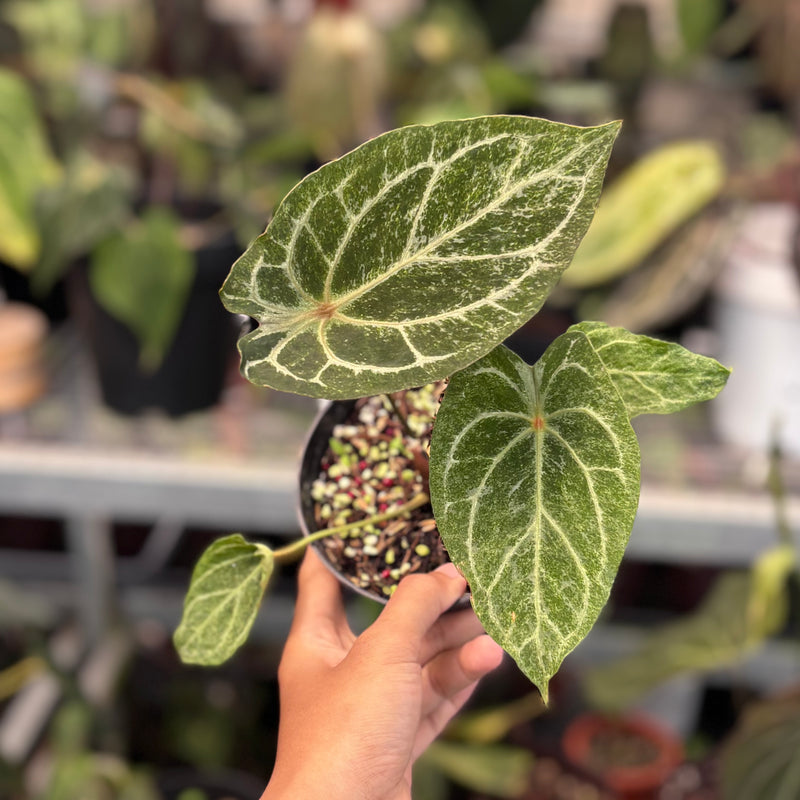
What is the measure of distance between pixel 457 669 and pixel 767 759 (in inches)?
16.6

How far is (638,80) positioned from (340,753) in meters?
1.01

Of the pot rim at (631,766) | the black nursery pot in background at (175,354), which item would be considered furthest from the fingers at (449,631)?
the pot rim at (631,766)

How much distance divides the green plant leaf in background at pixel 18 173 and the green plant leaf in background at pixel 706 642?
2.47 feet

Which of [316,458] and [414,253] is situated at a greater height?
[414,253]

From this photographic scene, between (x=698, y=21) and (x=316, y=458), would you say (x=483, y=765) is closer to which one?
(x=316, y=458)

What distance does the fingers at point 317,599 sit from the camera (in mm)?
456

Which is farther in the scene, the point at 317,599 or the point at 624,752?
the point at 624,752

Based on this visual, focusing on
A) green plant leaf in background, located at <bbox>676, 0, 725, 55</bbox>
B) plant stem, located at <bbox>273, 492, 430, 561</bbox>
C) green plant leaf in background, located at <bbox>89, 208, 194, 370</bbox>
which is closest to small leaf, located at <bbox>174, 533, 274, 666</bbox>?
plant stem, located at <bbox>273, 492, 430, 561</bbox>

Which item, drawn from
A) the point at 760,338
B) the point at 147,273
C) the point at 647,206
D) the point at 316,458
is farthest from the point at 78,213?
the point at 760,338

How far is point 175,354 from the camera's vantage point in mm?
885

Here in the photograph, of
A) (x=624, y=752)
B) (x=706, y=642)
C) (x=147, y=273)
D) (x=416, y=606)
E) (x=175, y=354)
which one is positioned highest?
(x=416, y=606)

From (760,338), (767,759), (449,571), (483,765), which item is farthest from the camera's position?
(483,765)

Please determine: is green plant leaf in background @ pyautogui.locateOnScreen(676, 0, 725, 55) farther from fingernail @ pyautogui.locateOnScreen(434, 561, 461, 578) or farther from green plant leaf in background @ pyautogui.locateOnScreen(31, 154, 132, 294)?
fingernail @ pyautogui.locateOnScreen(434, 561, 461, 578)

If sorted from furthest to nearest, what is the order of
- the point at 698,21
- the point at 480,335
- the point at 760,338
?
1. the point at 698,21
2. the point at 760,338
3. the point at 480,335
